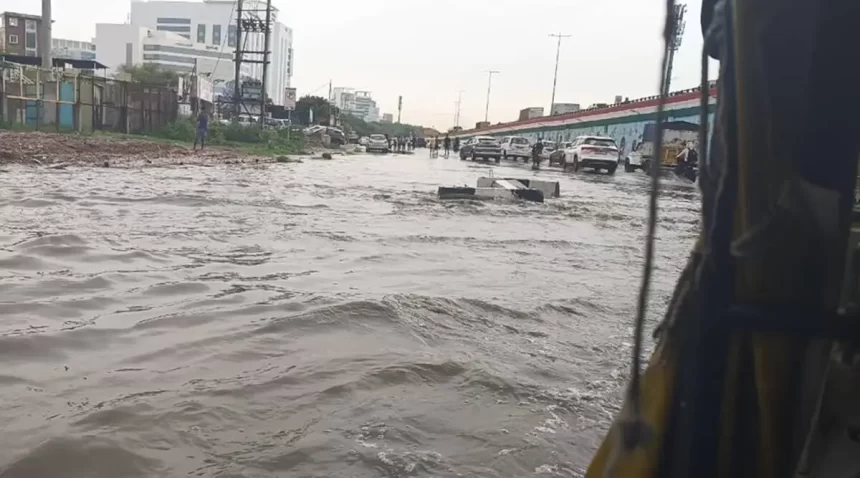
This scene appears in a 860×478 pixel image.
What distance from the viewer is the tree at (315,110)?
8131 cm

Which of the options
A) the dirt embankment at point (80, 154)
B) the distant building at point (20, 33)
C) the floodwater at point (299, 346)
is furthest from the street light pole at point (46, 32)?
the distant building at point (20, 33)

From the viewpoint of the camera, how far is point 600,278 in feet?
22.8

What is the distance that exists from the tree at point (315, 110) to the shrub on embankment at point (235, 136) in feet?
130

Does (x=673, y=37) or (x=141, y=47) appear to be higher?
(x=141, y=47)

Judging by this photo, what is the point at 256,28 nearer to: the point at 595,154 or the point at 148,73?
the point at 595,154

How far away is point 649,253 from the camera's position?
4.17 feet

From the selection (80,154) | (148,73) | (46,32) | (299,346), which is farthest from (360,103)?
(299,346)

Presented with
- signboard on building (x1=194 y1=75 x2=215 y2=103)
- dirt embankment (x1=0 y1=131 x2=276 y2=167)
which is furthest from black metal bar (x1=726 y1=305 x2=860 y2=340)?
signboard on building (x1=194 y1=75 x2=215 y2=103)

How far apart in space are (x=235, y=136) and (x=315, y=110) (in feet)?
153

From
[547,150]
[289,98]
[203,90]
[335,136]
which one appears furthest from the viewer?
[289,98]

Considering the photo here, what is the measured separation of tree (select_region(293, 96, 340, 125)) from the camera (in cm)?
8131

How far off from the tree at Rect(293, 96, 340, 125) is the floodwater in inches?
2904

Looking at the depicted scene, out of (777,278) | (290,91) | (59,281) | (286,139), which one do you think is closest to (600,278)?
(59,281)

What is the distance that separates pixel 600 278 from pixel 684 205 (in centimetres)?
948
